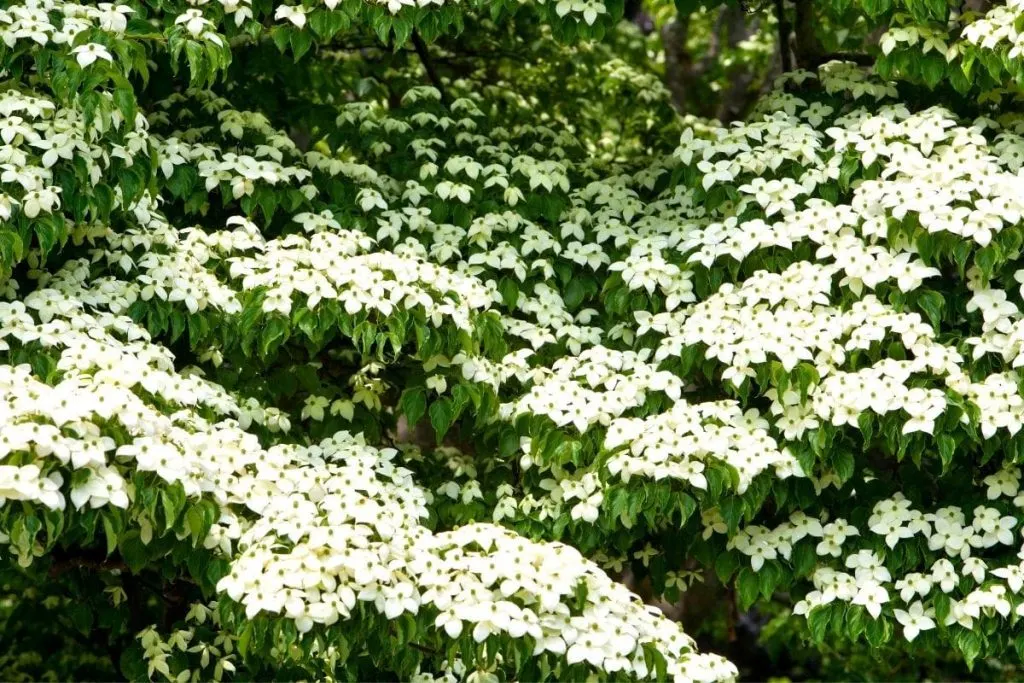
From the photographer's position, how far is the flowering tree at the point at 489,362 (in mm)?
4836

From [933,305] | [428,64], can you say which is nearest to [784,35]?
[428,64]

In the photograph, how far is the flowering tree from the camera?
4.84 metres

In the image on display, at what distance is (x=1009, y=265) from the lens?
5840 millimetres

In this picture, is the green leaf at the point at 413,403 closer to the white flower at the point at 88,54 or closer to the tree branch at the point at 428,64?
the white flower at the point at 88,54

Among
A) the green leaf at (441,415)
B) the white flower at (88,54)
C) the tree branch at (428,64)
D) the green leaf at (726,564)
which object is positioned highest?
the tree branch at (428,64)

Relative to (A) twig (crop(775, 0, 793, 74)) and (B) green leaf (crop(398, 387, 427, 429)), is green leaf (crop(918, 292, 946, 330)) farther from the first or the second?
(A) twig (crop(775, 0, 793, 74))

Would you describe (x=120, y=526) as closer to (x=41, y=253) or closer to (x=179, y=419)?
(x=179, y=419)

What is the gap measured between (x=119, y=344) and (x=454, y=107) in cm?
256

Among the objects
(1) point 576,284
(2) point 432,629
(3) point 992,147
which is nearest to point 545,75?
(1) point 576,284

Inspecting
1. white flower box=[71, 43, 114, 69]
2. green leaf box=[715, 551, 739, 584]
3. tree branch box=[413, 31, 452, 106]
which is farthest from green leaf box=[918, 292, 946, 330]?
white flower box=[71, 43, 114, 69]

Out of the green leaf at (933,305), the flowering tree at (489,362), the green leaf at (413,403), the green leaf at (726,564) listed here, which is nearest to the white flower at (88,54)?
the flowering tree at (489,362)

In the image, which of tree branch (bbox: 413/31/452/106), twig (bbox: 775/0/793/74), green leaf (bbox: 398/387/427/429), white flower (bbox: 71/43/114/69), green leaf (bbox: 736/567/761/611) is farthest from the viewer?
twig (bbox: 775/0/793/74)

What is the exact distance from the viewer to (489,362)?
6062 millimetres

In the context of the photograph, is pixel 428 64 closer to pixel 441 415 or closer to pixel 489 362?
pixel 489 362
